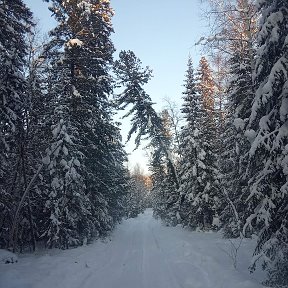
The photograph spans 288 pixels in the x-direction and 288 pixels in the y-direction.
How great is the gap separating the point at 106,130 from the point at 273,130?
15.4 meters

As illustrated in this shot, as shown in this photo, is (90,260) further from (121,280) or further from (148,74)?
(148,74)

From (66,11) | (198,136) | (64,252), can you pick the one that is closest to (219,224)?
(198,136)

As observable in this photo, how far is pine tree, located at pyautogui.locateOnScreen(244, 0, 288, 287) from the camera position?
870 centimetres

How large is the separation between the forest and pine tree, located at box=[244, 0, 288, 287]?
29 mm

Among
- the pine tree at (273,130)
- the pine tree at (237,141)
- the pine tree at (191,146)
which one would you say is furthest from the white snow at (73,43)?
the pine tree at (273,130)

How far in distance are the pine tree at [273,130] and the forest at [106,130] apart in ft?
0.10

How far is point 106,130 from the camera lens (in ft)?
76.8

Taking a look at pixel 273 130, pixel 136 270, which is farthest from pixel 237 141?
pixel 273 130

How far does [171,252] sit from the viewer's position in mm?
17938

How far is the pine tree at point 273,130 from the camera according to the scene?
870cm

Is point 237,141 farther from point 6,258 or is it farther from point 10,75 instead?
point 6,258

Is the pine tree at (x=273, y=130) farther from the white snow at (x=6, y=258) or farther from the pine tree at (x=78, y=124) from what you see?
the pine tree at (x=78, y=124)

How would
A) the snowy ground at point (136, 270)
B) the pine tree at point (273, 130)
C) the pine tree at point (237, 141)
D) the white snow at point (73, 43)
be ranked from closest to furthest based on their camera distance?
the pine tree at point (273, 130), the snowy ground at point (136, 270), the pine tree at point (237, 141), the white snow at point (73, 43)

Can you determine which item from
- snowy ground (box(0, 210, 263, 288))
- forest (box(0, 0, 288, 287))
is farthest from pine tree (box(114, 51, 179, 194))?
snowy ground (box(0, 210, 263, 288))
